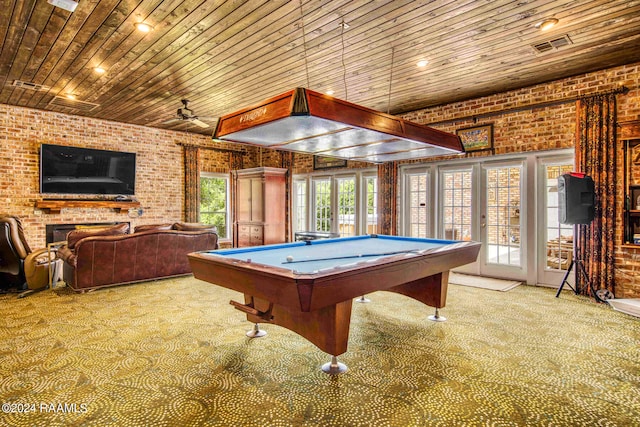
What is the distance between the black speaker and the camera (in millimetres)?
4227

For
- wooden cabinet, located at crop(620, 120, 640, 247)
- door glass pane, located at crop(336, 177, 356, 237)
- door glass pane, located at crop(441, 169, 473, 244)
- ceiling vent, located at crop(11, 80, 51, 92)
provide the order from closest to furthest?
wooden cabinet, located at crop(620, 120, 640, 247) < ceiling vent, located at crop(11, 80, 51, 92) < door glass pane, located at crop(441, 169, 473, 244) < door glass pane, located at crop(336, 177, 356, 237)

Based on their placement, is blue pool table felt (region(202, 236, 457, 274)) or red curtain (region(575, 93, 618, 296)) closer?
blue pool table felt (region(202, 236, 457, 274))

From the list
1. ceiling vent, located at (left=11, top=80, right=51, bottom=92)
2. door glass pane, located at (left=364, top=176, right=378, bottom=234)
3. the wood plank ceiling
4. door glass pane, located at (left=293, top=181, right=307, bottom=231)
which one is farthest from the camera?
door glass pane, located at (left=293, top=181, right=307, bottom=231)

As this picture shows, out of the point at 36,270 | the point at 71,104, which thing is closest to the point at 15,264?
the point at 36,270

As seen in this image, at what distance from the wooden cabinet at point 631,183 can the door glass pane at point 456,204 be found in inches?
78.3

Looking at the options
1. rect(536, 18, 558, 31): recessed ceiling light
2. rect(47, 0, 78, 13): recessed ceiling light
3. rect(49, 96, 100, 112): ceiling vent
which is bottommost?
rect(47, 0, 78, 13): recessed ceiling light

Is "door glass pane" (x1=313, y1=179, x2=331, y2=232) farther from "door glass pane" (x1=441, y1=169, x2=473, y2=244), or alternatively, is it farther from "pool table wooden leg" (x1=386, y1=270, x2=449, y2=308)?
"pool table wooden leg" (x1=386, y1=270, x2=449, y2=308)

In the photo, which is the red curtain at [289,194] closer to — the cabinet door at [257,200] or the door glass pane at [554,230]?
the cabinet door at [257,200]

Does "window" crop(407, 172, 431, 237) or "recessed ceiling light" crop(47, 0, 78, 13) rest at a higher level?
"recessed ceiling light" crop(47, 0, 78, 13)

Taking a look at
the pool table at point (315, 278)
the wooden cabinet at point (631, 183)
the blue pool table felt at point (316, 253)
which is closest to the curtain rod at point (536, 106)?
the wooden cabinet at point (631, 183)

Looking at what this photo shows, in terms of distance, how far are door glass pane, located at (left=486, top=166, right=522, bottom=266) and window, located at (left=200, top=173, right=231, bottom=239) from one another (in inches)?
240

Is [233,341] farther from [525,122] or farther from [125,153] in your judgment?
[125,153]

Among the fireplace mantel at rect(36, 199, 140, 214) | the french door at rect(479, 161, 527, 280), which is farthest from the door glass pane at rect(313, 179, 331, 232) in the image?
the fireplace mantel at rect(36, 199, 140, 214)

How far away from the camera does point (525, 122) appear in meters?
5.17
